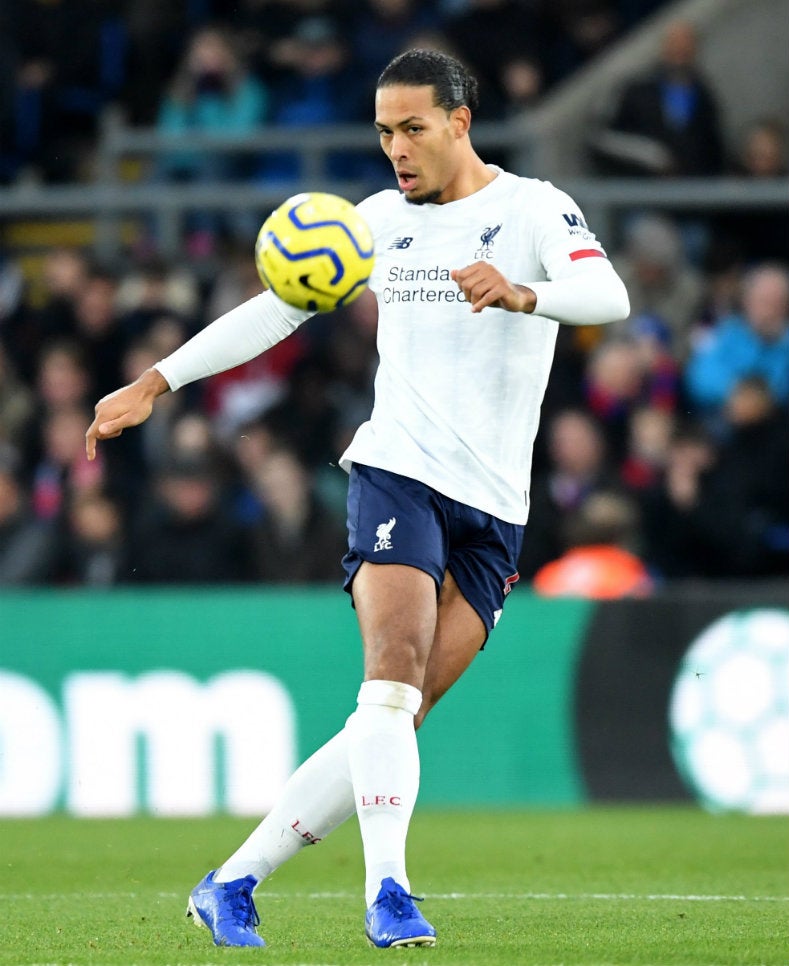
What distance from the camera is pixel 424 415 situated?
5547mm

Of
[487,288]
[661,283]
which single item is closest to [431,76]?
[487,288]

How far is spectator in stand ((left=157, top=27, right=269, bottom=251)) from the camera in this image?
46.5 ft

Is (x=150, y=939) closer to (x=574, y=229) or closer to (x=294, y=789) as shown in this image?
(x=294, y=789)

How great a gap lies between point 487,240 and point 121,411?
1118 millimetres

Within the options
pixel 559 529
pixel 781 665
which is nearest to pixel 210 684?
pixel 559 529

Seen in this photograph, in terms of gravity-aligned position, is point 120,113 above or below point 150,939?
above

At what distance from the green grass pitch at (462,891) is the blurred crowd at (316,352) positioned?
1.92m

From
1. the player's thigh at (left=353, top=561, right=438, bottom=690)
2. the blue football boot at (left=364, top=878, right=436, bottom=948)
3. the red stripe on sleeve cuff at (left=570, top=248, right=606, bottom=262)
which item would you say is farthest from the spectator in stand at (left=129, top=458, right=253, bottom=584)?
the blue football boot at (left=364, top=878, right=436, bottom=948)

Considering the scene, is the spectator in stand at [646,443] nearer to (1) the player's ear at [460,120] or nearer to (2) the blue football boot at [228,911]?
(1) the player's ear at [460,120]

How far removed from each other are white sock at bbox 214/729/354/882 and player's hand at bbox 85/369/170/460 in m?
1.03

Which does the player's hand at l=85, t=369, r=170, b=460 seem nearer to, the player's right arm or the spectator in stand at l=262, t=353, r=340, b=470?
the player's right arm

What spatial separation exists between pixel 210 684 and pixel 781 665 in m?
3.03

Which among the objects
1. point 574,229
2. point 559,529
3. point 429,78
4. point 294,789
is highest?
point 429,78

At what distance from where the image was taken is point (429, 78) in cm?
551
